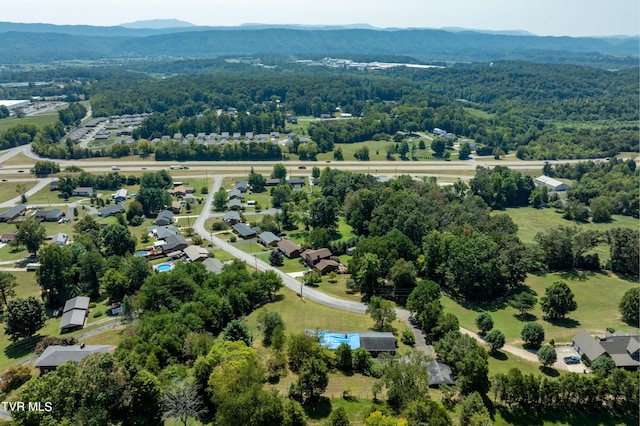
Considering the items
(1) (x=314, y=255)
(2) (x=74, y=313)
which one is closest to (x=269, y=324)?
(1) (x=314, y=255)

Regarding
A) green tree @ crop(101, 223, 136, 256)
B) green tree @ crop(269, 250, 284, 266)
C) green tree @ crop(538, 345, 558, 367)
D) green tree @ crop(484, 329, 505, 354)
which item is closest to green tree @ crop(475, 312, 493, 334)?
green tree @ crop(484, 329, 505, 354)

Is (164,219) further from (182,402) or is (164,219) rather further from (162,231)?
(182,402)

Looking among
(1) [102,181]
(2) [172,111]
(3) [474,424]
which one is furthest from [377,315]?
(2) [172,111]

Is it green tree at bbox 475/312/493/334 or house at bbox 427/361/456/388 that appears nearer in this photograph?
house at bbox 427/361/456/388

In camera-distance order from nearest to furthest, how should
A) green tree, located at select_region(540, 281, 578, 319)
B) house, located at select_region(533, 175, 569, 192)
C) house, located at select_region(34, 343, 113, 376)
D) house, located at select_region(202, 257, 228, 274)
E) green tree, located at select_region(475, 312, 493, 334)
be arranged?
house, located at select_region(34, 343, 113, 376) → green tree, located at select_region(475, 312, 493, 334) → green tree, located at select_region(540, 281, 578, 319) → house, located at select_region(202, 257, 228, 274) → house, located at select_region(533, 175, 569, 192)

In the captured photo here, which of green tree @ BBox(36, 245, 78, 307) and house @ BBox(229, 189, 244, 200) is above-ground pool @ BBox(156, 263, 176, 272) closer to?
green tree @ BBox(36, 245, 78, 307)

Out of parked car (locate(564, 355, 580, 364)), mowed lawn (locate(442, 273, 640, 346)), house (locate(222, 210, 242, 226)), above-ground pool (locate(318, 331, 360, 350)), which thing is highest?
above-ground pool (locate(318, 331, 360, 350))

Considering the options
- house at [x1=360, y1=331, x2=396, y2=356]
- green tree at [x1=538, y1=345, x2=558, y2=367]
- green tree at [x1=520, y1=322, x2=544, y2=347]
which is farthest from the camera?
green tree at [x1=520, y1=322, x2=544, y2=347]

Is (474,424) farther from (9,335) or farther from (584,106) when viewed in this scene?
(584,106)

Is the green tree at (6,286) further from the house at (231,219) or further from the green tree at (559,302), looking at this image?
the green tree at (559,302)
